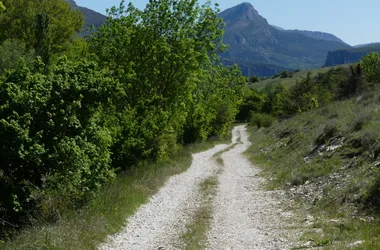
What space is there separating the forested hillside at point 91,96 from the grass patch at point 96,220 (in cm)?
64

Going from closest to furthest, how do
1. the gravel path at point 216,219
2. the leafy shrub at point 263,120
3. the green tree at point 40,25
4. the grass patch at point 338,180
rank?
1. the grass patch at point 338,180
2. the gravel path at point 216,219
3. the green tree at point 40,25
4. the leafy shrub at point 263,120

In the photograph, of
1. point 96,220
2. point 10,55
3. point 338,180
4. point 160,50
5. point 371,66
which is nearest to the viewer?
point 96,220

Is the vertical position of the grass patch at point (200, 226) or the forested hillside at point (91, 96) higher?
the forested hillside at point (91, 96)

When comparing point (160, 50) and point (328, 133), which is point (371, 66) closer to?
point (328, 133)

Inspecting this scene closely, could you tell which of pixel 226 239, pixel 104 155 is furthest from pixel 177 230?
pixel 104 155

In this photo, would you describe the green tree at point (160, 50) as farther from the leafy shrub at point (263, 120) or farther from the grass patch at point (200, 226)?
the leafy shrub at point (263, 120)

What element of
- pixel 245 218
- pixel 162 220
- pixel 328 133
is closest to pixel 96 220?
pixel 162 220

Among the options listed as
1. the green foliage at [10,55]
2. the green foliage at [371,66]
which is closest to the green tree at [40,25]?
the green foliage at [10,55]

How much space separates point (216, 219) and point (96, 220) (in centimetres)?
447

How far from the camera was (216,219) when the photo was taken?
14.0 meters

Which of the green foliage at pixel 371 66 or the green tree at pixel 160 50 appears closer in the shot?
the green tree at pixel 160 50

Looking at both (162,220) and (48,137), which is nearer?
(48,137)

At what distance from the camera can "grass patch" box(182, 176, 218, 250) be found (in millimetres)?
11148

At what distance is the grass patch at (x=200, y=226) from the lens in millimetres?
11148
